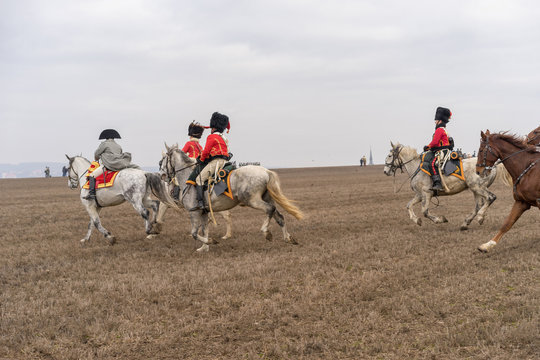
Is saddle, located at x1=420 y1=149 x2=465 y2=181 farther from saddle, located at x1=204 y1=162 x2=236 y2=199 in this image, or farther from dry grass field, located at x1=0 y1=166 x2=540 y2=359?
saddle, located at x1=204 y1=162 x2=236 y2=199

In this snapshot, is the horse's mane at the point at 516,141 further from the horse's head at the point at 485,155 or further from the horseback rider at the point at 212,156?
the horseback rider at the point at 212,156

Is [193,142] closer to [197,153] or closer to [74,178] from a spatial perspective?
[197,153]

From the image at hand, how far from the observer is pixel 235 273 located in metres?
7.96

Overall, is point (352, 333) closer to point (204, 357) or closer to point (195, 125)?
point (204, 357)

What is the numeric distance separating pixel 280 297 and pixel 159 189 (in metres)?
6.17

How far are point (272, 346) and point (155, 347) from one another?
54.9 inches

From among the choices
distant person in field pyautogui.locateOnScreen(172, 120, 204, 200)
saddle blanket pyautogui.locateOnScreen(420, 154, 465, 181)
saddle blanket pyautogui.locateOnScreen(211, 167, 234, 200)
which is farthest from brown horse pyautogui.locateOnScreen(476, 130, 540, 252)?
distant person in field pyautogui.locateOnScreen(172, 120, 204, 200)

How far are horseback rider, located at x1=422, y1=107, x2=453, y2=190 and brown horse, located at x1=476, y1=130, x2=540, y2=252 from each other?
252 centimetres

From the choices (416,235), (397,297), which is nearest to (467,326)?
(397,297)

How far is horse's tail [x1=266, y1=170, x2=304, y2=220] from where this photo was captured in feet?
32.3

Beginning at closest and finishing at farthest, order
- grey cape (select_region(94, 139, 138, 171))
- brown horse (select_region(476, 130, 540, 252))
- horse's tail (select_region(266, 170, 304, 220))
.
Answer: brown horse (select_region(476, 130, 540, 252)) → horse's tail (select_region(266, 170, 304, 220)) → grey cape (select_region(94, 139, 138, 171))

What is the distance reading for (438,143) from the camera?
1238 cm

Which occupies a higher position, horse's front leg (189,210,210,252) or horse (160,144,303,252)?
horse (160,144,303,252)

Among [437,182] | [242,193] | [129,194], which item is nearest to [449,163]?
[437,182]
